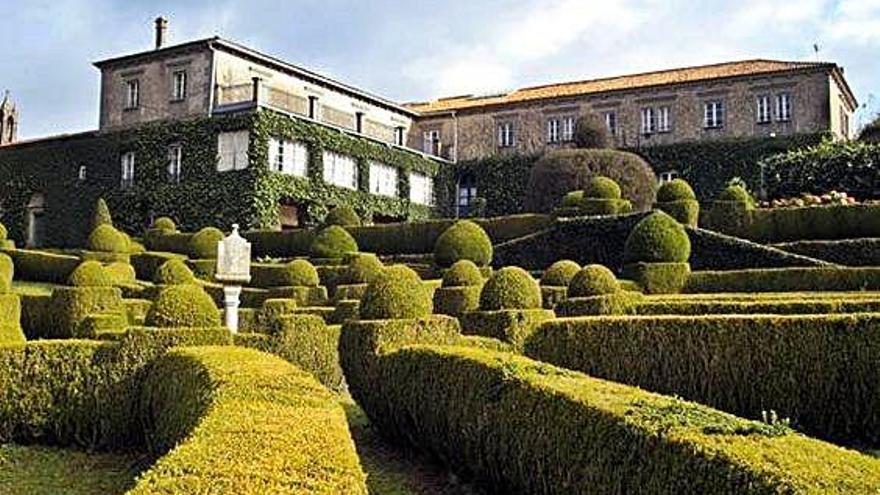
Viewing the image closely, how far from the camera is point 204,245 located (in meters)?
30.4

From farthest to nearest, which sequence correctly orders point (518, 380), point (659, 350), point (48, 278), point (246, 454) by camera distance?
point (48, 278) → point (659, 350) → point (518, 380) → point (246, 454)

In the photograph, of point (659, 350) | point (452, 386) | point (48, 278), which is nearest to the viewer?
point (452, 386)

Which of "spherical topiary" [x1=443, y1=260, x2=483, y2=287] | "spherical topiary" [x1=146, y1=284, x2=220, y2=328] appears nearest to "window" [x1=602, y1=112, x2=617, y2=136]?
"spherical topiary" [x1=443, y1=260, x2=483, y2=287]

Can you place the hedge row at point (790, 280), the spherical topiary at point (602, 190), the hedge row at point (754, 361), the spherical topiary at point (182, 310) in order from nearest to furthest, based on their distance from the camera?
the hedge row at point (754, 361), the spherical topiary at point (182, 310), the hedge row at point (790, 280), the spherical topiary at point (602, 190)

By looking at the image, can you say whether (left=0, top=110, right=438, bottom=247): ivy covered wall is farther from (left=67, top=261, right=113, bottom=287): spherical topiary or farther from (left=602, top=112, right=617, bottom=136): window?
(left=67, top=261, right=113, bottom=287): spherical topiary

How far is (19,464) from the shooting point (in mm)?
9297

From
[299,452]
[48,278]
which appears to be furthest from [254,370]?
[48,278]

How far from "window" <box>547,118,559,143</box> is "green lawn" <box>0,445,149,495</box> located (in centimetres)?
3757

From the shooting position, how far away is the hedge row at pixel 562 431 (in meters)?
4.15

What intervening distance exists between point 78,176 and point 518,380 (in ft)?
125

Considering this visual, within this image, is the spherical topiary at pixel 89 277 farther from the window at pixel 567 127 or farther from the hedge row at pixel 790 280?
the window at pixel 567 127

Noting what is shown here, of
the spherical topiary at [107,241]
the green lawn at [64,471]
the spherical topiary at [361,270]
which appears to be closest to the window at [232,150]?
the spherical topiary at [107,241]

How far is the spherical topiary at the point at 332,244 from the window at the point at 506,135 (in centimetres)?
1823

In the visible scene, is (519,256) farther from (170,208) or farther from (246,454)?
(246,454)
